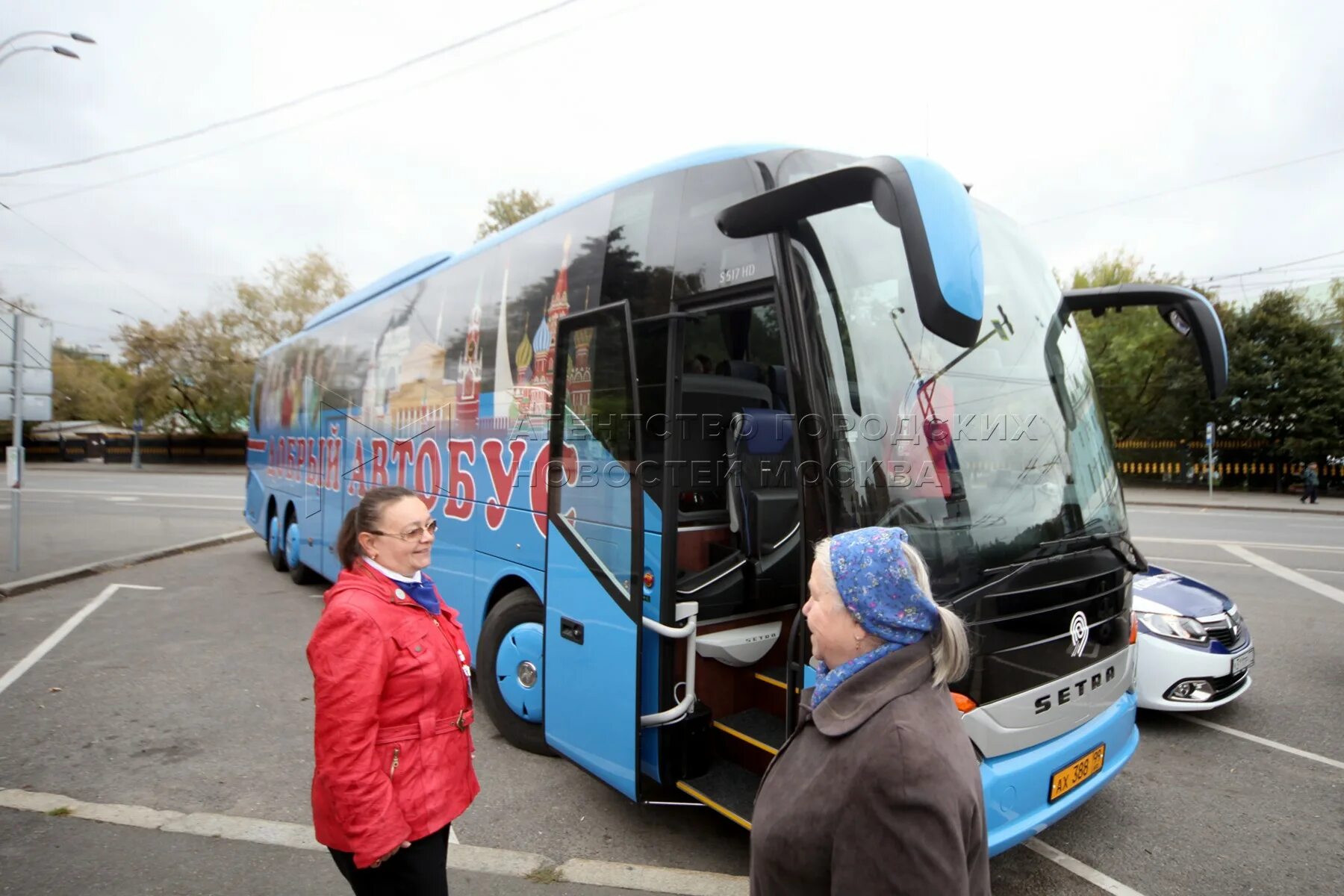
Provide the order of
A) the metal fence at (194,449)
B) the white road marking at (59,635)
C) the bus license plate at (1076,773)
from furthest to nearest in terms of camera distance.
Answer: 1. the metal fence at (194,449)
2. the white road marking at (59,635)
3. the bus license plate at (1076,773)

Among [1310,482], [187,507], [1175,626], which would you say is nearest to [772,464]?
[1175,626]

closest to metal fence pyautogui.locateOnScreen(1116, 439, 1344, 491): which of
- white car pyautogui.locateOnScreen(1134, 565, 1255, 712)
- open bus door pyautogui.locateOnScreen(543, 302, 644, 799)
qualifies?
white car pyautogui.locateOnScreen(1134, 565, 1255, 712)

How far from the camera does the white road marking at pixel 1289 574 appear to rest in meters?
9.52

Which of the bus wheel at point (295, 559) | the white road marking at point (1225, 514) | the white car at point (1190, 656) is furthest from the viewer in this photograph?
the white road marking at point (1225, 514)

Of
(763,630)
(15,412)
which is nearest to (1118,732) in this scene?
(763,630)

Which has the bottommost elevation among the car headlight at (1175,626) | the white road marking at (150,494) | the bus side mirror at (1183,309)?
the white road marking at (150,494)

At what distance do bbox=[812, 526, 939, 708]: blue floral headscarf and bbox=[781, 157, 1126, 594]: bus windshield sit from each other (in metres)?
1.43

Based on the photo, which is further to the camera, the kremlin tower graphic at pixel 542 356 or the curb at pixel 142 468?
the curb at pixel 142 468

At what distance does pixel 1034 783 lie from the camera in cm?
315

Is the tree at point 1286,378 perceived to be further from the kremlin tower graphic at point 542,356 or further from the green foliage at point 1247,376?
the kremlin tower graphic at point 542,356

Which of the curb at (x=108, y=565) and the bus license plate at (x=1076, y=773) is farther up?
the bus license plate at (x=1076, y=773)

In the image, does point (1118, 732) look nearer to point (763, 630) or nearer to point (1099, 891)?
point (1099, 891)

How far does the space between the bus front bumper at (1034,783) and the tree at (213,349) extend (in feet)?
164

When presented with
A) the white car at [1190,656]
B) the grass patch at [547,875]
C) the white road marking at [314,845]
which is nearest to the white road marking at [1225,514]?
the white car at [1190,656]
